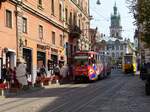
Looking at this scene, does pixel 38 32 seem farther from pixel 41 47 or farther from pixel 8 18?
pixel 8 18

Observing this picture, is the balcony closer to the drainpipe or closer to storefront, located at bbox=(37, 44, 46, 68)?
storefront, located at bbox=(37, 44, 46, 68)

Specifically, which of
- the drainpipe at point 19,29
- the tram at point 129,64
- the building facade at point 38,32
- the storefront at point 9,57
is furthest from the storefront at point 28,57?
the tram at point 129,64

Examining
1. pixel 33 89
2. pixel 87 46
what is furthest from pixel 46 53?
pixel 87 46

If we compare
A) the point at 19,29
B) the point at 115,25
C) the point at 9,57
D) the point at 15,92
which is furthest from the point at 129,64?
the point at 115,25

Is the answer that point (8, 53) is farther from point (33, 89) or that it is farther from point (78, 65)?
Answer: point (78, 65)

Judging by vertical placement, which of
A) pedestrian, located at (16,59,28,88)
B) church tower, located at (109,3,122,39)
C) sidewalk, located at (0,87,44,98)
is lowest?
sidewalk, located at (0,87,44,98)

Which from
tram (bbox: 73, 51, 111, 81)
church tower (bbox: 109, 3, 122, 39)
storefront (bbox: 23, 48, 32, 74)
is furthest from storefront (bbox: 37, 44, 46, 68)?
church tower (bbox: 109, 3, 122, 39)

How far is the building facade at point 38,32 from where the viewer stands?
3453cm

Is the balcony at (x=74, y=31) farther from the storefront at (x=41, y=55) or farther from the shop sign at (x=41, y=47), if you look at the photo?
the shop sign at (x=41, y=47)

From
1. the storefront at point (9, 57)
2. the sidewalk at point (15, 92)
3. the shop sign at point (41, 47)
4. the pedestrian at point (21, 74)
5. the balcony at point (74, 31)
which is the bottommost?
the sidewalk at point (15, 92)

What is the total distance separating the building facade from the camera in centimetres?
3453

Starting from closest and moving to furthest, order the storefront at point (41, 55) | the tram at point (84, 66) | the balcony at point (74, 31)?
the tram at point (84, 66) → the storefront at point (41, 55) → the balcony at point (74, 31)

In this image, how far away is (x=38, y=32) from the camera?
42844 millimetres

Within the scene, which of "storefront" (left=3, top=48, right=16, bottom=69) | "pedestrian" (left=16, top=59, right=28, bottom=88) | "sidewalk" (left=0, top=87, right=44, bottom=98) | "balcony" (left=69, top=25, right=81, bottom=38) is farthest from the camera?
"balcony" (left=69, top=25, right=81, bottom=38)
